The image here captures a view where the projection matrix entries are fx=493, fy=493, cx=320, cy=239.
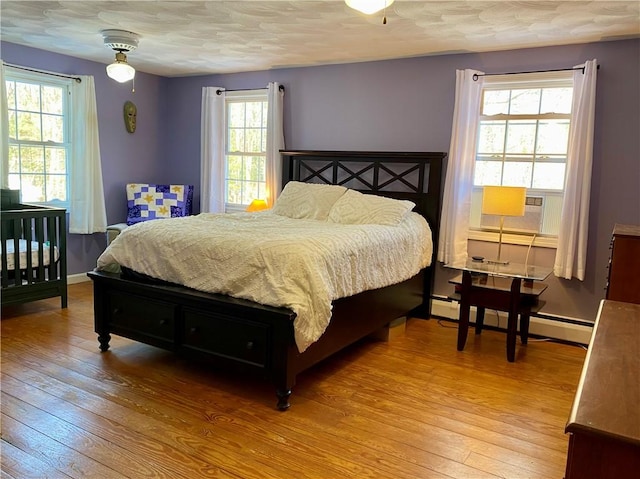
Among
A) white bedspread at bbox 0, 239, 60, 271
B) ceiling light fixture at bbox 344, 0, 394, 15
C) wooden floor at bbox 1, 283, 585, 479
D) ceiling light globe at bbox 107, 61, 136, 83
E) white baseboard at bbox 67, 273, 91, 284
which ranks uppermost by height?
ceiling light globe at bbox 107, 61, 136, 83

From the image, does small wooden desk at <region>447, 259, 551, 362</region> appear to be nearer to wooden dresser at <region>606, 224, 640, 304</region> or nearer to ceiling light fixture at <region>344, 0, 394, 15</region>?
wooden dresser at <region>606, 224, 640, 304</region>

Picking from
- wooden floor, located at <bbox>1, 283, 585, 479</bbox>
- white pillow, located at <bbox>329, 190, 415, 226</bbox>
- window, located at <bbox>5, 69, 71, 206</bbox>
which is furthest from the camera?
window, located at <bbox>5, 69, 71, 206</bbox>

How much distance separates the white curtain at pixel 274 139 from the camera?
197 inches

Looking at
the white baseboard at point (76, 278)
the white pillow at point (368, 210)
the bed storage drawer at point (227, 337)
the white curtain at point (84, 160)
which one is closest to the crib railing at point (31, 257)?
the white curtain at point (84, 160)

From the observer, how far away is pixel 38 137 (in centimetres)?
478

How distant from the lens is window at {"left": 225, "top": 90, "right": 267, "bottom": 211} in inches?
211

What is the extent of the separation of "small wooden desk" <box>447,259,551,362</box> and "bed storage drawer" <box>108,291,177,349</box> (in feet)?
6.57

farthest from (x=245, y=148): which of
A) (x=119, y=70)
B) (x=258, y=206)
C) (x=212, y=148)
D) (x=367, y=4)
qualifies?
(x=367, y=4)

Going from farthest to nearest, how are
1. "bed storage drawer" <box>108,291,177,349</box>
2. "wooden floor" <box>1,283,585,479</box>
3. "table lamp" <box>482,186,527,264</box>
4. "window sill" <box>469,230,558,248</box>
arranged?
"window sill" <box>469,230,558,248</box> < "table lamp" <box>482,186,527,264</box> < "bed storage drawer" <box>108,291,177,349</box> < "wooden floor" <box>1,283,585,479</box>

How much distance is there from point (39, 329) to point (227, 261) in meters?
1.92

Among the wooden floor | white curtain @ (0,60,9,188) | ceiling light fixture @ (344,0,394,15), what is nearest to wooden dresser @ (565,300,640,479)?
the wooden floor

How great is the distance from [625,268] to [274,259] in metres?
1.69

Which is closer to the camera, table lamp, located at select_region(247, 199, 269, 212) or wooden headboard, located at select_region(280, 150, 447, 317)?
wooden headboard, located at select_region(280, 150, 447, 317)

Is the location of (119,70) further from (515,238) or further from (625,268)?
(625,268)
